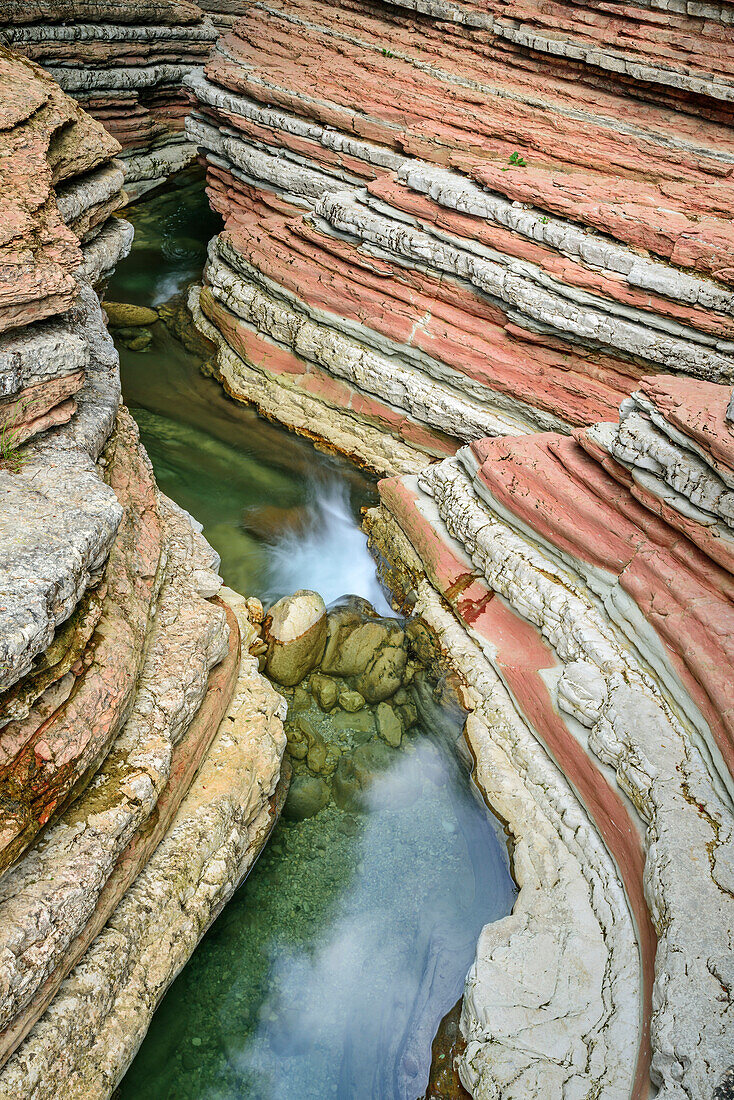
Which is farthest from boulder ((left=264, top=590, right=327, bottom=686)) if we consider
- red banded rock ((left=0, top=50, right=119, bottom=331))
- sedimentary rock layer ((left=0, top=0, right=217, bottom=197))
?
sedimentary rock layer ((left=0, top=0, right=217, bottom=197))

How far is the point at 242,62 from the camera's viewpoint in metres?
8.86

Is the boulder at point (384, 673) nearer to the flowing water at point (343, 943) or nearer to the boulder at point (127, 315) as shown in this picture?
the flowing water at point (343, 943)

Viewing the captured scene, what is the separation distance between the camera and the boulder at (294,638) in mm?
5145

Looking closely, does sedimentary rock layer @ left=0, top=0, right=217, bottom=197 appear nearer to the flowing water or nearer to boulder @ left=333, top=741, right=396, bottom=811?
the flowing water

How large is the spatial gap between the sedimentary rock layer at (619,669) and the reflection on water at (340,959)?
0.41 metres

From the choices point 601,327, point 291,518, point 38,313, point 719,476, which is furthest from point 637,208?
point 38,313

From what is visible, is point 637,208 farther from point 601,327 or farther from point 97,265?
point 97,265

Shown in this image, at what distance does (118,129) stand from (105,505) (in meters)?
10.7

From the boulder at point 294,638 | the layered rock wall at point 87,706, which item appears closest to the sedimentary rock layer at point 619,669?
the boulder at point 294,638

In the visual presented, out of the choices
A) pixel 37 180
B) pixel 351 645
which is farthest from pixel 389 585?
pixel 37 180

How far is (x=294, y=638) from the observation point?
516 cm

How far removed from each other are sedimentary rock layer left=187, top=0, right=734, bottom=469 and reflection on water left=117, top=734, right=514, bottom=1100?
3.77 m

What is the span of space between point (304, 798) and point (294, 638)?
1.10 metres

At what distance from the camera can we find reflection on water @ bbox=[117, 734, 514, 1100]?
11.6 feet
